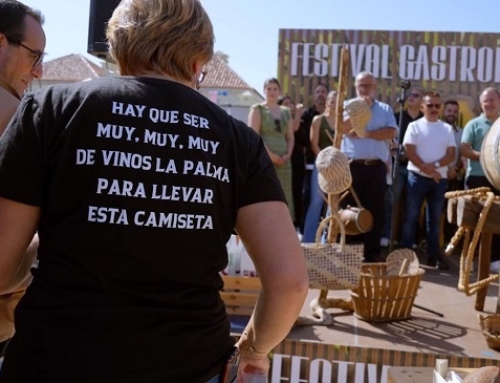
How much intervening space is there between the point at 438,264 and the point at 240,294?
2.49 m

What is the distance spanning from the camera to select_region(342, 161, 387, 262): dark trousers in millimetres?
5117

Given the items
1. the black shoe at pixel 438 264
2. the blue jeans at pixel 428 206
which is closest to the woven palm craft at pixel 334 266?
the black shoe at pixel 438 264

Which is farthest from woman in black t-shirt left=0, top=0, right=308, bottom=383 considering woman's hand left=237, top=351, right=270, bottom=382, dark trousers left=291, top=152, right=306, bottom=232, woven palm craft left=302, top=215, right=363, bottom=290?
dark trousers left=291, top=152, right=306, bottom=232

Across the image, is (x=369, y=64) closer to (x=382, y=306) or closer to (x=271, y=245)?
(x=382, y=306)

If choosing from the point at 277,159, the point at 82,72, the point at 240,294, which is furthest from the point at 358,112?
the point at 82,72

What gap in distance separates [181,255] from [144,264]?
2.9 inches

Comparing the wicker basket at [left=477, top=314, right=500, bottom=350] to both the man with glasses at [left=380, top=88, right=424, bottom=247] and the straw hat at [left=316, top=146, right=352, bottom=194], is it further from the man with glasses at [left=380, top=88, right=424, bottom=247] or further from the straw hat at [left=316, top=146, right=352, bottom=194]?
the man with glasses at [left=380, top=88, right=424, bottom=247]

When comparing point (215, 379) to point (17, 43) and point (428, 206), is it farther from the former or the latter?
point (428, 206)

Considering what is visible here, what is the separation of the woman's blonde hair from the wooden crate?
2.66 meters

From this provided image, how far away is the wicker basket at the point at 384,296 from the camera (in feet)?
12.3

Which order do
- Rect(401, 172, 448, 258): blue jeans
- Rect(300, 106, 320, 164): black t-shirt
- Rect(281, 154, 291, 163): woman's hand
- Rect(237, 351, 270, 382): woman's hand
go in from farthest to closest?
Rect(300, 106, 320, 164): black t-shirt, Rect(401, 172, 448, 258): blue jeans, Rect(281, 154, 291, 163): woman's hand, Rect(237, 351, 270, 382): woman's hand

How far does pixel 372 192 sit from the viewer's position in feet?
16.9

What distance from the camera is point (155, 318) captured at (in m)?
1.21

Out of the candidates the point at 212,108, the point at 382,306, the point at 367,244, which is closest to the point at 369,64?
the point at 367,244
